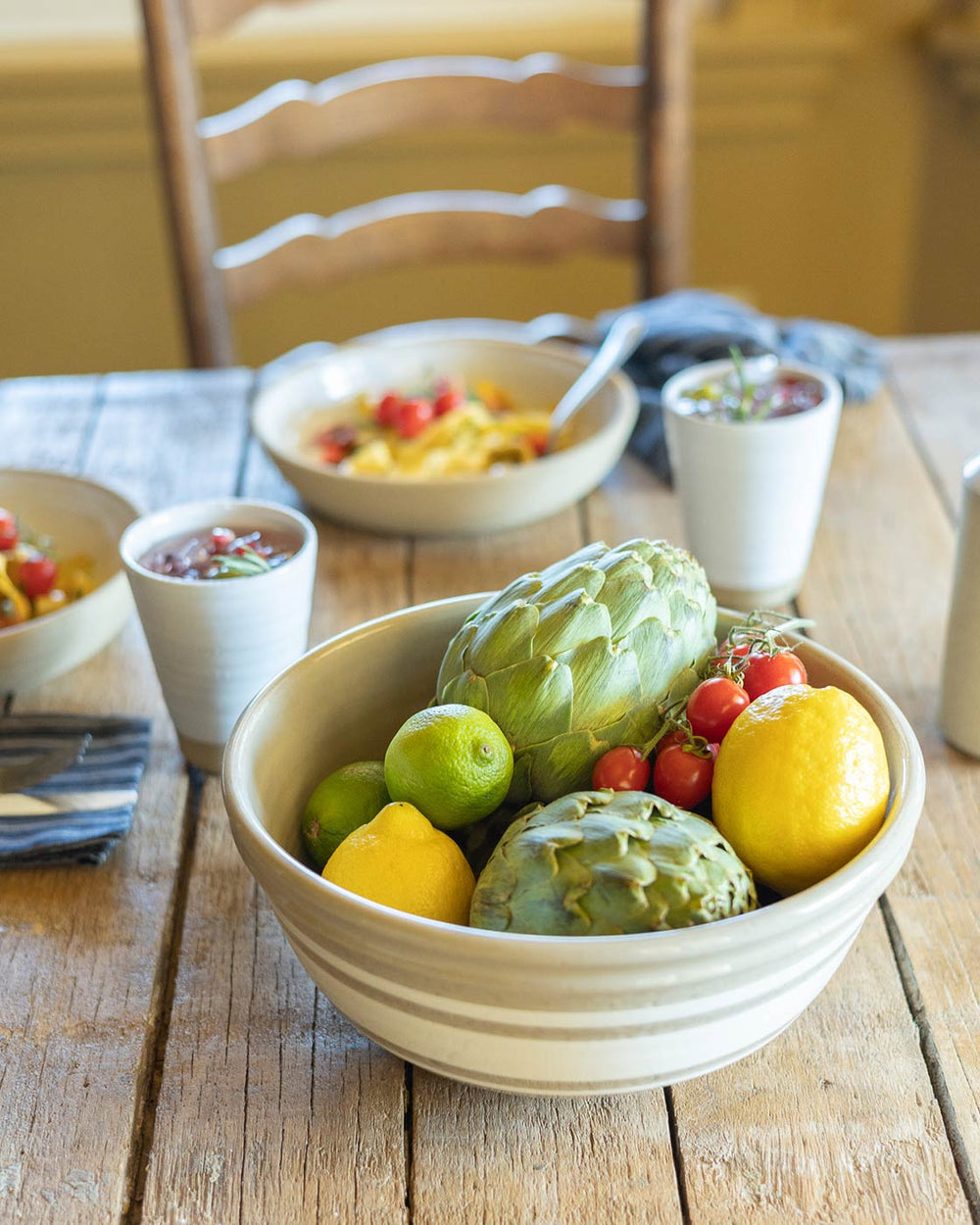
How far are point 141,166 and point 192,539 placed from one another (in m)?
1.98

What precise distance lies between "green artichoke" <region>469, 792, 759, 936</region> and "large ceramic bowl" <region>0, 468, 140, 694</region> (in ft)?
1.52

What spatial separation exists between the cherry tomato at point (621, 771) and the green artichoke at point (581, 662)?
0.04 feet

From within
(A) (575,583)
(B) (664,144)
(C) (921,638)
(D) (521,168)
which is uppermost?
A: (A) (575,583)

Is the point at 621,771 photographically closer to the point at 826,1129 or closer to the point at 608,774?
the point at 608,774

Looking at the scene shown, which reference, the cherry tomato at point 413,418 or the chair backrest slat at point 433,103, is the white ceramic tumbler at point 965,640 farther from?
the chair backrest slat at point 433,103

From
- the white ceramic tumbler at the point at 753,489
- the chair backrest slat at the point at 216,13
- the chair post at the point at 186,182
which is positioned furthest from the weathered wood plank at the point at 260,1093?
the chair backrest slat at the point at 216,13

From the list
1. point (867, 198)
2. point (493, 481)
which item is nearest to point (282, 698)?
point (493, 481)

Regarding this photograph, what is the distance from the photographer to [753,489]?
93 cm

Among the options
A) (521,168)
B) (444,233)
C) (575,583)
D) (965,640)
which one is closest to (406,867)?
(575,583)

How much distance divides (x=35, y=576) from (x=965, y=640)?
2.13 feet

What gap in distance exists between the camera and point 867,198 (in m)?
2.69

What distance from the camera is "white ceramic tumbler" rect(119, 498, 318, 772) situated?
2.48 feet

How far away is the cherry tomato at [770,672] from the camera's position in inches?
25.1

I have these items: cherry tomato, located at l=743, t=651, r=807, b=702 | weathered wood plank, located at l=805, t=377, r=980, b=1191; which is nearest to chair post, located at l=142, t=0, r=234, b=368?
weathered wood plank, located at l=805, t=377, r=980, b=1191
